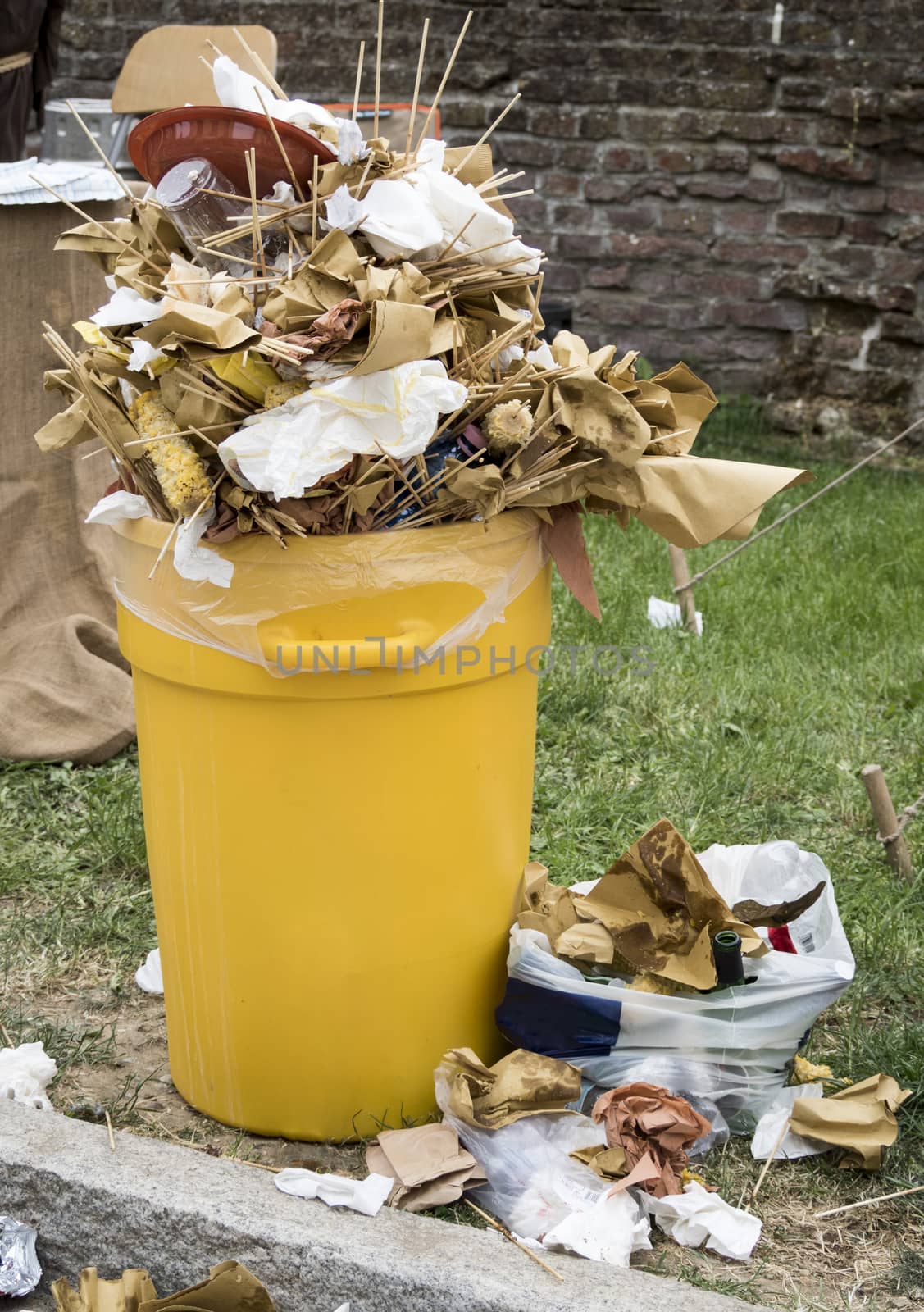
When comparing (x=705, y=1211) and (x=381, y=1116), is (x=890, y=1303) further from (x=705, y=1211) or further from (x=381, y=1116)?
(x=381, y=1116)

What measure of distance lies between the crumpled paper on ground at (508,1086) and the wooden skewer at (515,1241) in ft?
0.41

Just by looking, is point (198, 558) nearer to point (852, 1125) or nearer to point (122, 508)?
point (122, 508)

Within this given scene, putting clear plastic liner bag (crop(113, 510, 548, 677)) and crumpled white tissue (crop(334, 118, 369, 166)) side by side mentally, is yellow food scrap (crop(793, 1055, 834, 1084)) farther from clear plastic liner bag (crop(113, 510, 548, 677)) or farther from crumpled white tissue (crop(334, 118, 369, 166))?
crumpled white tissue (crop(334, 118, 369, 166))

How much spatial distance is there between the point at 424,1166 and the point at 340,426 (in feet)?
3.41

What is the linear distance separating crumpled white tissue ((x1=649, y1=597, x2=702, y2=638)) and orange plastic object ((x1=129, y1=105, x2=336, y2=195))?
2444 mm

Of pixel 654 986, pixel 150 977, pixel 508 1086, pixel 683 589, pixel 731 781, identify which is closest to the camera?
pixel 508 1086

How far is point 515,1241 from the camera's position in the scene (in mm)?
1729

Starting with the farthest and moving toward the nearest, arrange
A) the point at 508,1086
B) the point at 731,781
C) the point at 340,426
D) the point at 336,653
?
the point at 731,781 → the point at 508,1086 → the point at 336,653 → the point at 340,426

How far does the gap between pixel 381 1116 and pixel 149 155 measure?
144cm

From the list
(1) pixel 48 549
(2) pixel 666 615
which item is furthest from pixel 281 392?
(2) pixel 666 615

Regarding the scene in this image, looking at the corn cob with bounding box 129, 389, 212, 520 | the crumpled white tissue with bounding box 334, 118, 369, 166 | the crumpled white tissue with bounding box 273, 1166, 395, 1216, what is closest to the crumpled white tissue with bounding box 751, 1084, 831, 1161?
the crumpled white tissue with bounding box 273, 1166, 395, 1216

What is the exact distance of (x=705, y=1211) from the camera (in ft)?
Answer: 6.12

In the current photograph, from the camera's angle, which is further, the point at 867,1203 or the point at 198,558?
the point at 867,1203

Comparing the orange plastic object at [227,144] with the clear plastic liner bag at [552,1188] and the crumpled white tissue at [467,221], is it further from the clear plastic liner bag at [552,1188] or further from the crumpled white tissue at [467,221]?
the clear plastic liner bag at [552,1188]
